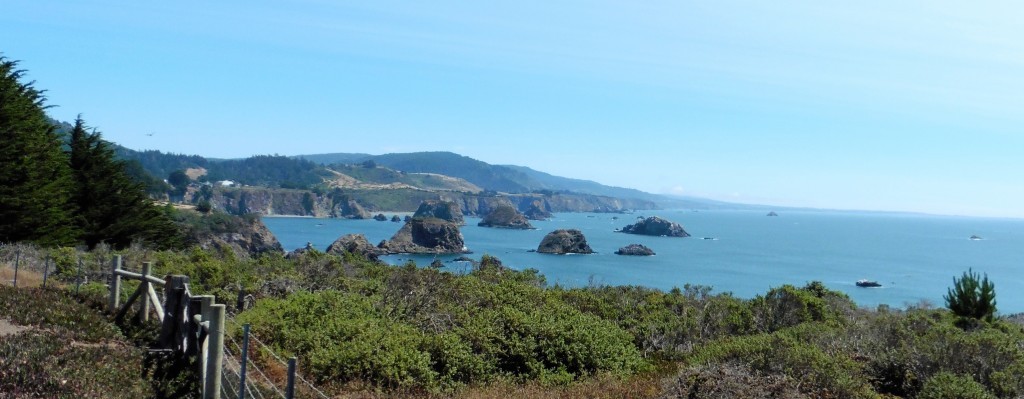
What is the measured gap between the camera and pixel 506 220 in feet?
593

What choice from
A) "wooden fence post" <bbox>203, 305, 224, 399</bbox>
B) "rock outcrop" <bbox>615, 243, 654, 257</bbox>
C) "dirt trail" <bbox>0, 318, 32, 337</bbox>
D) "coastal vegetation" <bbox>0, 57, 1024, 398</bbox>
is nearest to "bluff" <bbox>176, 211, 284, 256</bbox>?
"rock outcrop" <bbox>615, 243, 654, 257</bbox>

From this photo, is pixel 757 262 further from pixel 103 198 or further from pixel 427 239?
pixel 103 198

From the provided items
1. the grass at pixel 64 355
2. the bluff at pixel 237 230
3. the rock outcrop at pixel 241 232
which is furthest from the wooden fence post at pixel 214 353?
the bluff at pixel 237 230

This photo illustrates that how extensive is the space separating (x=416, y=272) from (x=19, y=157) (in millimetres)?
15273

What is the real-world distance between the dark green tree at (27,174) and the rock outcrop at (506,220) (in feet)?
494

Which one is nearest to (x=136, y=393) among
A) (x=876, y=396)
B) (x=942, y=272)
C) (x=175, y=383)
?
(x=175, y=383)

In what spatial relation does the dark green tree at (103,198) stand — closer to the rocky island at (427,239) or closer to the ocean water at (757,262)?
the ocean water at (757,262)

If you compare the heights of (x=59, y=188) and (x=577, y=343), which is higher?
(x=59, y=188)

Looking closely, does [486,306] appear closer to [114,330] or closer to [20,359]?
[114,330]

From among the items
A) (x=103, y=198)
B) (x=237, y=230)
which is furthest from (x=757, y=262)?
(x=103, y=198)

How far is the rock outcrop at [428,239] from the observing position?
103 metres

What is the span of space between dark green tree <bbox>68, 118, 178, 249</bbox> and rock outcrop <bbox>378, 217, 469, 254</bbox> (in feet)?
224

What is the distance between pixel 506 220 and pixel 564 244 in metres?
74.8

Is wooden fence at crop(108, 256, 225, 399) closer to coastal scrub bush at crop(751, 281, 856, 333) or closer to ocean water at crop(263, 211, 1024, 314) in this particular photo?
coastal scrub bush at crop(751, 281, 856, 333)
